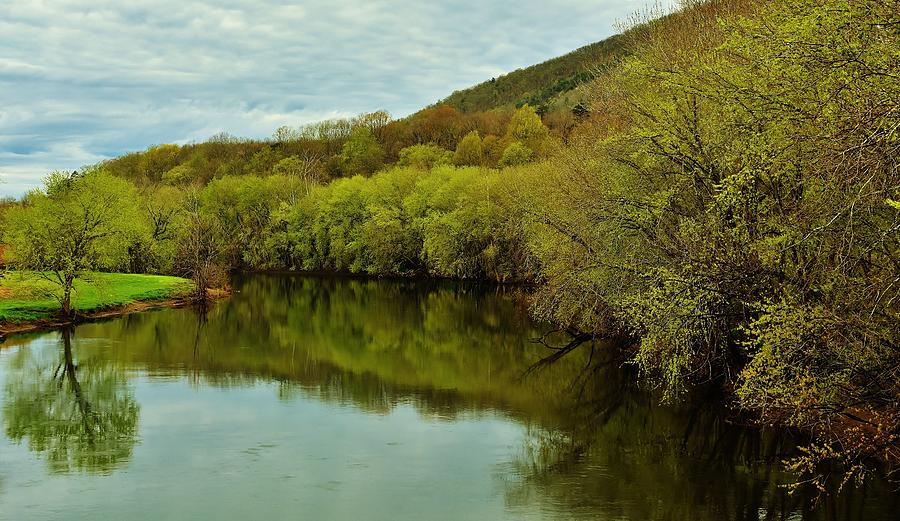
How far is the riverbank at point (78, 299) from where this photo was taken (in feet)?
136

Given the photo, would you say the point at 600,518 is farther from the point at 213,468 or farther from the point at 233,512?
the point at 213,468

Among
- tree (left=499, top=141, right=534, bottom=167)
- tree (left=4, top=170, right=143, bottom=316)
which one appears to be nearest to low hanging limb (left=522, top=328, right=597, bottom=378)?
tree (left=4, top=170, right=143, bottom=316)

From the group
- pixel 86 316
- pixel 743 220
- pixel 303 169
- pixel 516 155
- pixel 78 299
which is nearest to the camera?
pixel 743 220

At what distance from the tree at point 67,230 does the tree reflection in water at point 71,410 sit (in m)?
10.4

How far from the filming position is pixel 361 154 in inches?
5010

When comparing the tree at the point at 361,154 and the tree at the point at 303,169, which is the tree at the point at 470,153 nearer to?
the tree at the point at 361,154

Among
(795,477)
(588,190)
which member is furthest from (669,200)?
(795,477)

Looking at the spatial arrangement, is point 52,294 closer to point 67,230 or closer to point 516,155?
point 67,230

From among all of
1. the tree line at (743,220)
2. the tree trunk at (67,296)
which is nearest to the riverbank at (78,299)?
the tree trunk at (67,296)

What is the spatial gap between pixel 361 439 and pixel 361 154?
109590mm

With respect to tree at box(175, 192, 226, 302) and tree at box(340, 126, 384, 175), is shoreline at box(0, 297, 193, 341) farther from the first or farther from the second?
tree at box(340, 126, 384, 175)

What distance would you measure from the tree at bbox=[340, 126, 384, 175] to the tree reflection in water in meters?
90.5

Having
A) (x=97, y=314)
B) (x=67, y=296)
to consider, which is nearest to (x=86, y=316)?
(x=97, y=314)

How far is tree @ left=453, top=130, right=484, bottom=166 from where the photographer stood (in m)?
105
